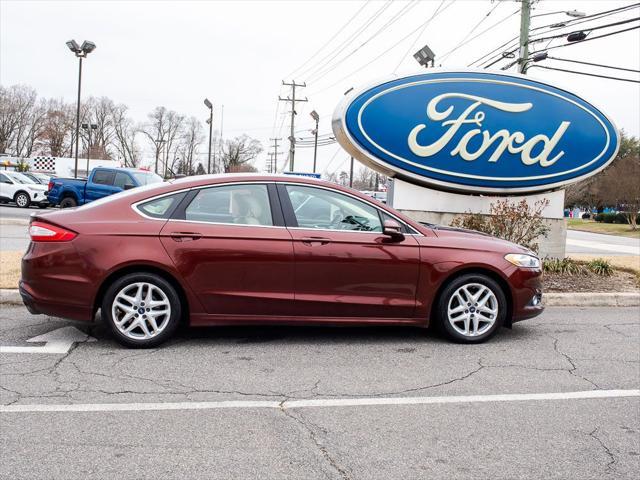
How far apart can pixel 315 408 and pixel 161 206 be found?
246 cm

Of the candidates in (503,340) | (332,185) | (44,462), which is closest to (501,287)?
(503,340)

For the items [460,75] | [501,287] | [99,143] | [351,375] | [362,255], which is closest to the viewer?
[351,375]

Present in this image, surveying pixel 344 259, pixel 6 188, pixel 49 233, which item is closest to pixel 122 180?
pixel 6 188

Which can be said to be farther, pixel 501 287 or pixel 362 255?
pixel 501 287

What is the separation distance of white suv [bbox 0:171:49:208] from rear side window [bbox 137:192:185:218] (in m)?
23.2

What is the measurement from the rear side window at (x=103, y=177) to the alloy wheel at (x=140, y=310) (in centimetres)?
1617

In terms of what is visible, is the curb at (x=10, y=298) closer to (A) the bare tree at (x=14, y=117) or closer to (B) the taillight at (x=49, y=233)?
(B) the taillight at (x=49, y=233)

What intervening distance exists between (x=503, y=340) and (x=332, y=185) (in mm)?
2381

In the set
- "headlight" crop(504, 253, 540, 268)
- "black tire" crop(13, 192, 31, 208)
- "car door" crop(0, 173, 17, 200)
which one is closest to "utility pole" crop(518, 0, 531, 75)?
"headlight" crop(504, 253, 540, 268)

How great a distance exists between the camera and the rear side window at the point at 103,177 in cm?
2058

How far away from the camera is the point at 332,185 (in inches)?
234

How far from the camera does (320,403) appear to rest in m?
4.28

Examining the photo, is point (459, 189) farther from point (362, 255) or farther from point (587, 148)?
point (362, 255)

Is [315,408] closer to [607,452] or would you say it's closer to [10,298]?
[607,452]
